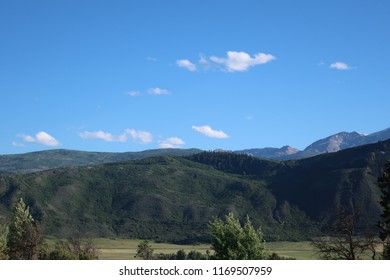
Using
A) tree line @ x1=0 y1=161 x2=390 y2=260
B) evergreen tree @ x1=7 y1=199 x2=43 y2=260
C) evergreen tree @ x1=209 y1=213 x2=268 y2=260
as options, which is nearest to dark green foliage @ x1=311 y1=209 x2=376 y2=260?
tree line @ x1=0 y1=161 x2=390 y2=260

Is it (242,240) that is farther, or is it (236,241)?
(236,241)

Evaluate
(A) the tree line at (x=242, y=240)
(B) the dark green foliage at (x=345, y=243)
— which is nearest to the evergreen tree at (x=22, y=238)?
(A) the tree line at (x=242, y=240)

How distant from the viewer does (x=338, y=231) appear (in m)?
58.2

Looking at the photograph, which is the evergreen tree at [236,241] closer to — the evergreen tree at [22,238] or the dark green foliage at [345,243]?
Answer: the dark green foliage at [345,243]

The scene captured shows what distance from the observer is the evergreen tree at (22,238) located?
10162cm

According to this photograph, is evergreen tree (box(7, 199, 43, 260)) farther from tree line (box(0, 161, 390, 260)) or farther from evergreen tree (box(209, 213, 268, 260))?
evergreen tree (box(209, 213, 268, 260))

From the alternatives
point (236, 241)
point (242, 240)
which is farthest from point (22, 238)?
point (242, 240)

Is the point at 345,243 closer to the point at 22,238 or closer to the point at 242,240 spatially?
the point at 242,240

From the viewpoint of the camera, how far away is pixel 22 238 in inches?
4092
